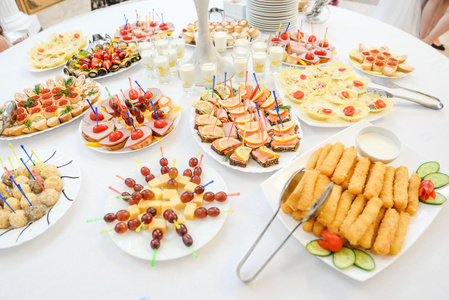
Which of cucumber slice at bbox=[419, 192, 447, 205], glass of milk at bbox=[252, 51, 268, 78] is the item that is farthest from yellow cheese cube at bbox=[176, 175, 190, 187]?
glass of milk at bbox=[252, 51, 268, 78]

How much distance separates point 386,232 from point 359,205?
0.47ft

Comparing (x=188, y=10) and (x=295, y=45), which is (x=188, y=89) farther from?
(x=188, y=10)

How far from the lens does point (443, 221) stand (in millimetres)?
1314

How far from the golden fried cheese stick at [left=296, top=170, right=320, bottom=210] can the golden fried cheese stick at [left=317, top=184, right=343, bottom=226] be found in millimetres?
58

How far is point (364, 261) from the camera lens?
1.10 meters

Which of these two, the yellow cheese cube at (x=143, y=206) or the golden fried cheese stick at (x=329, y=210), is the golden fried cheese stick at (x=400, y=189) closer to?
the golden fried cheese stick at (x=329, y=210)

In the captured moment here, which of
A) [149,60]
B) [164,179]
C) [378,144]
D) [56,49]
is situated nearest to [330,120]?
[378,144]

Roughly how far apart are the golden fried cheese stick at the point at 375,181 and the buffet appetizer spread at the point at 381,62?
1.23m

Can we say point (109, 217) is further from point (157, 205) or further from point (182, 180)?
point (182, 180)

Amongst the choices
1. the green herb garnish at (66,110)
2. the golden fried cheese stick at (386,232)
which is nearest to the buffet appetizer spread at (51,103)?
the green herb garnish at (66,110)

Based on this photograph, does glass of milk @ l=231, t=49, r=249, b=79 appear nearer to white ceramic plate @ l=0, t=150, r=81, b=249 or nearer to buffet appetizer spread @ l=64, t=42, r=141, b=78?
buffet appetizer spread @ l=64, t=42, r=141, b=78

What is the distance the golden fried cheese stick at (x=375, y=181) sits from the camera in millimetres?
1252

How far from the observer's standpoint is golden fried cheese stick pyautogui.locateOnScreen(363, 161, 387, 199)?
1.25m

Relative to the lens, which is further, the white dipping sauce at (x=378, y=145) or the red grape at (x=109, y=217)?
the white dipping sauce at (x=378, y=145)
